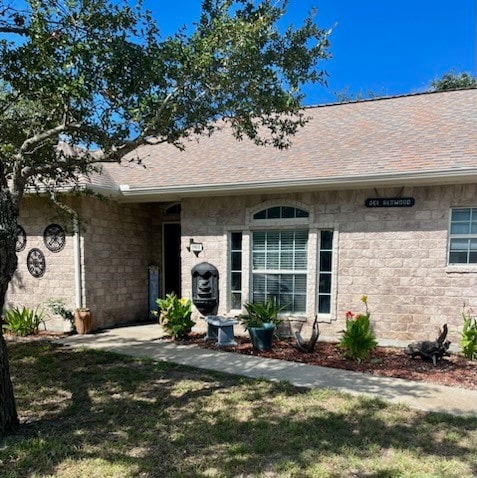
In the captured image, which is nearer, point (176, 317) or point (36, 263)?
point (176, 317)

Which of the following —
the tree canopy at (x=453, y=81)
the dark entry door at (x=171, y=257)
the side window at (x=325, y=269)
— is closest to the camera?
the side window at (x=325, y=269)

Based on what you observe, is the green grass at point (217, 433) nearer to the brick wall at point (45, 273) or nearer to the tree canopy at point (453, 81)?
the brick wall at point (45, 273)

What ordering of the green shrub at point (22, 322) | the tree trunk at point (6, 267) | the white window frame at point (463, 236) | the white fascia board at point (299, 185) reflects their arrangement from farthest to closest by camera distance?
the green shrub at point (22, 322) → the white window frame at point (463, 236) → the white fascia board at point (299, 185) → the tree trunk at point (6, 267)

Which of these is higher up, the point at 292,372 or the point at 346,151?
the point at 346,151

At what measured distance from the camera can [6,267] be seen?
3.58 metres

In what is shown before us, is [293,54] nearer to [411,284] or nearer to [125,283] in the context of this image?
[411,284]

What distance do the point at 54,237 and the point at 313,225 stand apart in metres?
5.37

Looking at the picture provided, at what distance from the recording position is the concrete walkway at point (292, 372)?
175 inches

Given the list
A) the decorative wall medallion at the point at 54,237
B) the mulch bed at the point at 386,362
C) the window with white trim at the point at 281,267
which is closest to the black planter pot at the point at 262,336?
the mulch bed at the point at 386,362

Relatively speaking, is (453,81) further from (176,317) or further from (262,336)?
(176,317)

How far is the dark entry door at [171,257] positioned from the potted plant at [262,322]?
10.4 feet

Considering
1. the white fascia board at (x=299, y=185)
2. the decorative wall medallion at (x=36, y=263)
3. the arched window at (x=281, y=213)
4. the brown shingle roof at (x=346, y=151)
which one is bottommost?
the decorative wall medallion at (x=36, y=263)

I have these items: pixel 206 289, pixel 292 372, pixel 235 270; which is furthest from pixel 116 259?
pixel 292 372

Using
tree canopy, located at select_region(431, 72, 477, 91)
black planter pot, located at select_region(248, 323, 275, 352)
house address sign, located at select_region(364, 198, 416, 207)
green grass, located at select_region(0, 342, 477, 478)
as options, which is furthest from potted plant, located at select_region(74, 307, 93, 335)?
tree canopy, located at select_region(431, 72, 477, 91)
